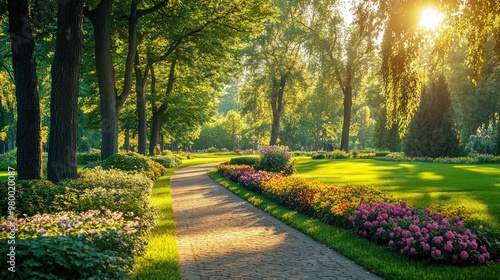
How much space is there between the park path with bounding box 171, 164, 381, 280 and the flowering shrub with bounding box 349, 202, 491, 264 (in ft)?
3.45

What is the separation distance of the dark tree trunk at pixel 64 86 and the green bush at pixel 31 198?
2.09 m

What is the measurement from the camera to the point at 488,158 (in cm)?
2917

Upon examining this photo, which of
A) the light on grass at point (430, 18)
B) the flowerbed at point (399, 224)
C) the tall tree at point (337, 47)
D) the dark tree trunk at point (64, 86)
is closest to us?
the flowerbed at point (399, 224)

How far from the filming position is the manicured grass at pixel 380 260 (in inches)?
239

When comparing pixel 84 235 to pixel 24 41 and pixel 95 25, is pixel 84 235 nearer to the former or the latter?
pixel 24 41

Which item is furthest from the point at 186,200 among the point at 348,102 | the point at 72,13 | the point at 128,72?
the point at 348,102

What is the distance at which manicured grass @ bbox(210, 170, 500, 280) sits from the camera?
19.9ft

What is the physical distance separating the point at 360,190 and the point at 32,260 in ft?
31.4

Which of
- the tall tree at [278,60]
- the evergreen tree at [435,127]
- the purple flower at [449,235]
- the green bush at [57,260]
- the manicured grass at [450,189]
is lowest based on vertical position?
the manicured grass at [450,189]

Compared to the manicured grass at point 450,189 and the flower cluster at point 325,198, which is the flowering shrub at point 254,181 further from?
the manicured grass at point 450,189

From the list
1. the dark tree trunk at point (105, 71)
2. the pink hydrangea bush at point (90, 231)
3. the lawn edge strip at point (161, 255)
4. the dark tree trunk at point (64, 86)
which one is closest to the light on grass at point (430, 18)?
the lawn edge strip at point (161, 255)

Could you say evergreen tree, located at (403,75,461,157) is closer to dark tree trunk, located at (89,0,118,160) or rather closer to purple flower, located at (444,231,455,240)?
dark tree trunk, located at (89,0,118,160)

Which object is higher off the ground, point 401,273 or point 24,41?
point 24,41

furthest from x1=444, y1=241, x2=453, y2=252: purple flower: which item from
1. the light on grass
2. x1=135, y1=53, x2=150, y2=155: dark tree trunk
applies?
x1=135, y1=53, x2=150, y2=155: dark tree trunk
